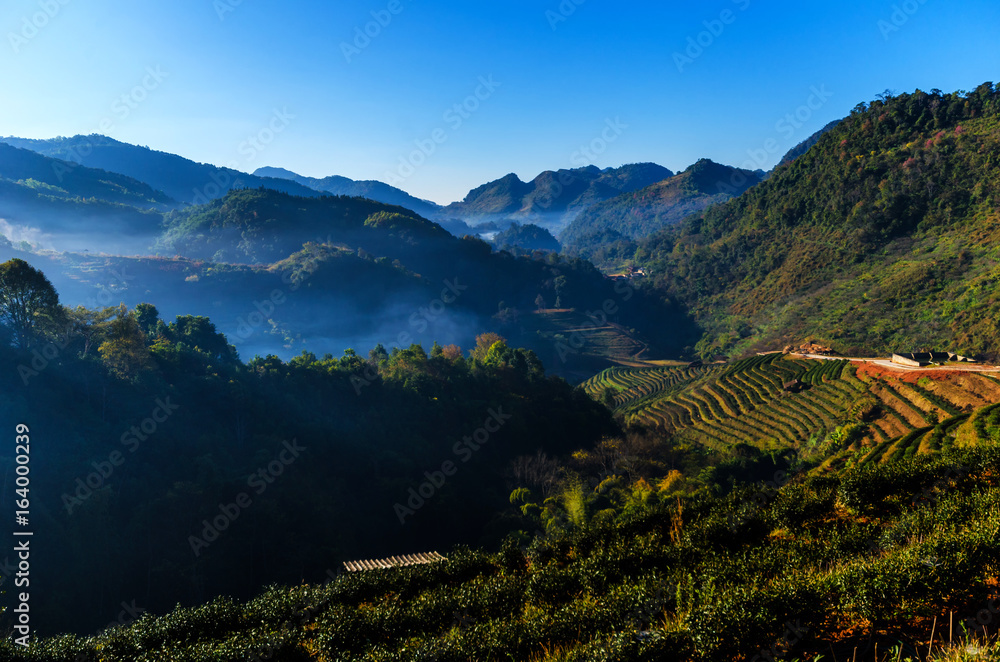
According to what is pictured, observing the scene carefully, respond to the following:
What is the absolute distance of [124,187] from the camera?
186625mm

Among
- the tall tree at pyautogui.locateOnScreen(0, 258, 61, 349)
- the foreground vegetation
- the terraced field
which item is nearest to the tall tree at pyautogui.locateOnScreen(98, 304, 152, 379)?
the tall tree at pyautogui.locateOnScreen(0, 258, 61, 349)

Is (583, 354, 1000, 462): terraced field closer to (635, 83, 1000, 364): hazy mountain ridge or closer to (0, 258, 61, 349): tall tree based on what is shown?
(635, 83, 1000, 364): hazy mountain ridge

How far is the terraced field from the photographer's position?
22.9m

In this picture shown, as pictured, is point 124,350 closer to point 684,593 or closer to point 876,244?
point 684,593

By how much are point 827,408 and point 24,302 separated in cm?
4798

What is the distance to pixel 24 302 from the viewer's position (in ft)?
81.3

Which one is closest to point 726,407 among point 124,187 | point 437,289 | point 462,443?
point 462,443

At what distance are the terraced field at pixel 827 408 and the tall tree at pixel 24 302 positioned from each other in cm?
3664

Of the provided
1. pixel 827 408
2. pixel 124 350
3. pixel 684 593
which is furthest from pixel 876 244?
pixel 124 350

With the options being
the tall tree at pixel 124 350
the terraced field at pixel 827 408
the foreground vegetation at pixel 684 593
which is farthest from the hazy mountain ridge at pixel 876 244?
the tall tree at pixel 124 350

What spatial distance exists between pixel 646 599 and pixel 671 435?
39239mm

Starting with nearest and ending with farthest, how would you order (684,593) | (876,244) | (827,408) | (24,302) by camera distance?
1. (684,593)
2. (24,302)
3. (827,408)
4. (876,244)

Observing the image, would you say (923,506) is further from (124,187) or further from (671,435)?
(124,187)

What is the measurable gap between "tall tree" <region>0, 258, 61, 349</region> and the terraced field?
36642 mm
